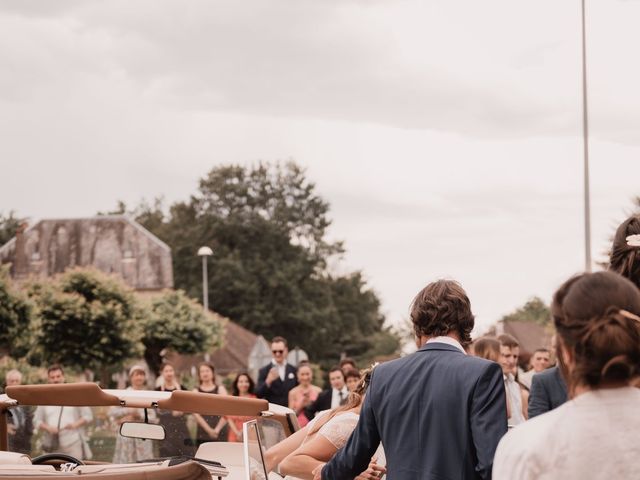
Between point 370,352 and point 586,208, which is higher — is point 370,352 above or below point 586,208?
below

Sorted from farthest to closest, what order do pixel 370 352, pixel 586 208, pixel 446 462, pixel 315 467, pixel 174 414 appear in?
pixel 370 352
pixel 586 208
pixel 174 414
pixel 315 467
pixel 446 462

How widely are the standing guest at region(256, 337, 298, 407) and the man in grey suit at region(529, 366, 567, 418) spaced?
968 centimetres

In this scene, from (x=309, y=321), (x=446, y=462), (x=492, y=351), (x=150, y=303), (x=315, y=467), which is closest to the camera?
(x=446, y=462)

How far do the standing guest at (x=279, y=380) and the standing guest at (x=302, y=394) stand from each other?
51 cm

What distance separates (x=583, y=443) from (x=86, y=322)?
4529 cm

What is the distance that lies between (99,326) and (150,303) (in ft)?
33.7

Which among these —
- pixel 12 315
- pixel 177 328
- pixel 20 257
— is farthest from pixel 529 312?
pixel 12 315

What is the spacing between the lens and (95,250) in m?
85.6

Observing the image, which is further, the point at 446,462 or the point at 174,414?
the point at 174,414

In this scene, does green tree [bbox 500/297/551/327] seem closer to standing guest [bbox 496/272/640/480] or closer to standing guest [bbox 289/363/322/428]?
standing guest [bbox 289/363/322/428]

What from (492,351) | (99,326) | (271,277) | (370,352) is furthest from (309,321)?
(492,351)

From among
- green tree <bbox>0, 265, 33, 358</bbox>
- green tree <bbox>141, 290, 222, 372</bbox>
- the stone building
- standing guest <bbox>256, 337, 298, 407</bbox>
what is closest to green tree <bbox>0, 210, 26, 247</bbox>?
the stone building

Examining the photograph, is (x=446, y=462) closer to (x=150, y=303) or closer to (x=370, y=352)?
(x=150, y=303)

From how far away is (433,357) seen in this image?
4.70m
